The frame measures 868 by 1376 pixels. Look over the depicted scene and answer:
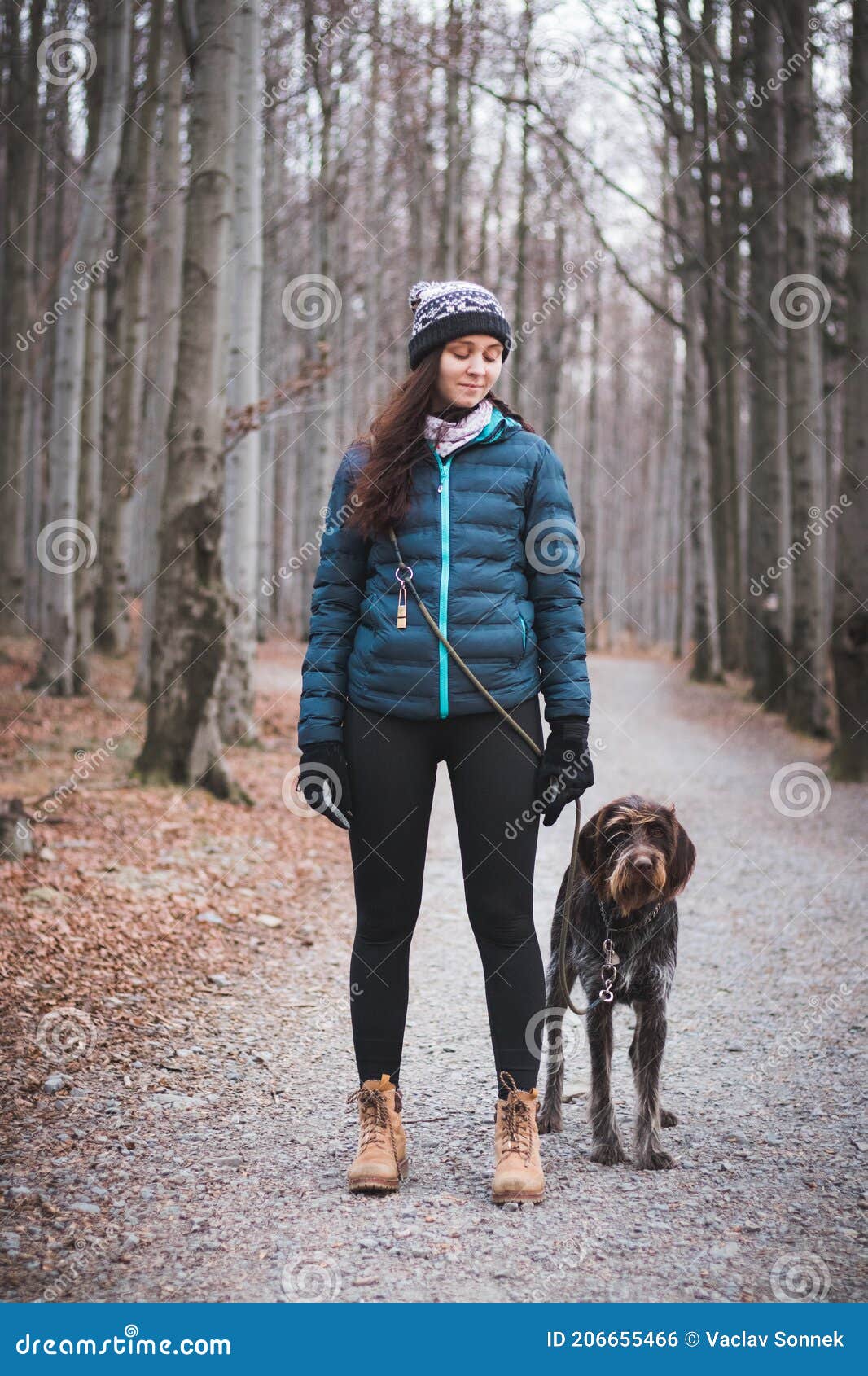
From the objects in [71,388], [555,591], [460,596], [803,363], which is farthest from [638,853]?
[71,388]

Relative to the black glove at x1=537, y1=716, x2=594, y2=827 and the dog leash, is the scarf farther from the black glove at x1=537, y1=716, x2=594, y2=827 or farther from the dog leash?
the black glove at x1=537, y1=716, x2=594, y2=827

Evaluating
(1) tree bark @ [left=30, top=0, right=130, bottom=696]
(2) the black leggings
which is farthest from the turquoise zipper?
(1) tree bark @ [left=30, top=0, right=130, bottom=696]

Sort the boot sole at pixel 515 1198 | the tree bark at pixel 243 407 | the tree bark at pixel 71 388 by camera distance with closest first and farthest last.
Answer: the boot sole at pixel 515 1198 → the tree bark at pixel 243 407 → the tree bark at pixel 71 388

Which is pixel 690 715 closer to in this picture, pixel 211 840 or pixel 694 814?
pixel 694 814

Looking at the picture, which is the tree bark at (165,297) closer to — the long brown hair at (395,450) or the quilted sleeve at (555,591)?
the long brown hair at (395,450)

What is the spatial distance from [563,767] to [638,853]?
327 mm

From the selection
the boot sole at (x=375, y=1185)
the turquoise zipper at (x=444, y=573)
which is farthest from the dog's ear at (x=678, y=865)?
the boot sole at (x=375, y=1185)

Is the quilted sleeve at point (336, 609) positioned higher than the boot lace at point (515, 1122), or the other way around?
the quilted sleeve at point (336, 609)

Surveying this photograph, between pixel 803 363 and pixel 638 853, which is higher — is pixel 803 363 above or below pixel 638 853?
above

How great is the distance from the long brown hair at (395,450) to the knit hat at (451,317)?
0.05 m

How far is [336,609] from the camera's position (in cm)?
329

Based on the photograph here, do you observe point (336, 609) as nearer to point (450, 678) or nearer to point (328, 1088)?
point (450, 678)

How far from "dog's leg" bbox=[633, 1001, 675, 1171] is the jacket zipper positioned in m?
1.18

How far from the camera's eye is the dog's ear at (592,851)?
3377 millimetres
